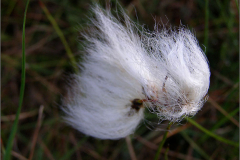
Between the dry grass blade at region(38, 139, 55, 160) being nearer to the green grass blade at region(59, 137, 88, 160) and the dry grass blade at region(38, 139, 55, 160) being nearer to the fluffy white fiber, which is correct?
the green grass blade at region(59, 137, 88, 160)

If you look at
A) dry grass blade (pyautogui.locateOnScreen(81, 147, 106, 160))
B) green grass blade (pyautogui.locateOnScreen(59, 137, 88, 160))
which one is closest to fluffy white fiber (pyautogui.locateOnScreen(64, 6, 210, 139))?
green grass blade (pyautogui.locateOnScreen(59, 137, 88, 160))

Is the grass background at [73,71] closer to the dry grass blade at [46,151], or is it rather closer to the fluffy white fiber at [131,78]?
the dry grass blade at [46,151]

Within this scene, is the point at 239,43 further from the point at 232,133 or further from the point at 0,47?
the point at 0,47

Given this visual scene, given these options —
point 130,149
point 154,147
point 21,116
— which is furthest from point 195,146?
point 21,116

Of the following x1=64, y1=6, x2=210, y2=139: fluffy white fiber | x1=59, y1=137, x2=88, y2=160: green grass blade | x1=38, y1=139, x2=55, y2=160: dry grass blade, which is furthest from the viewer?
x1=38, y1=139, x2=55, y2=160: dry grass blade

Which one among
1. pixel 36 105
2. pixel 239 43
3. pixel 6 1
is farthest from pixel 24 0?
pixel 239 43

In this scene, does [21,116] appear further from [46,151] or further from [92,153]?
[92,153]
